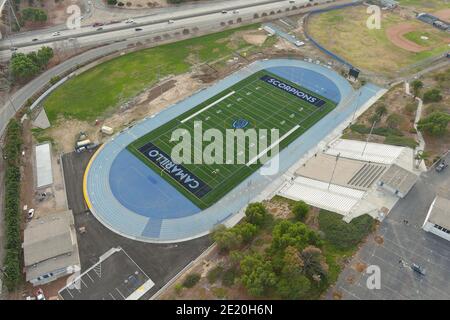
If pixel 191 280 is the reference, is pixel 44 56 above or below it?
above

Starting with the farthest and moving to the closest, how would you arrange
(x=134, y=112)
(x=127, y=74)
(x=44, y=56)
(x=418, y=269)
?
1. (x=127, y=74)
2. (x=44, y=56)
3. (x=134, y=112)
4. (x=418, y=269)

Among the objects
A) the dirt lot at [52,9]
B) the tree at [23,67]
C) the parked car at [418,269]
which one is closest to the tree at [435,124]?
the parked car at [418,269]

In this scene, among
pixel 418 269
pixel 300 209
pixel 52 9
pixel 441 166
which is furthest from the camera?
pixel 52 9

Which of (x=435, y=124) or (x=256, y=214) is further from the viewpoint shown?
(x=435, y=124)

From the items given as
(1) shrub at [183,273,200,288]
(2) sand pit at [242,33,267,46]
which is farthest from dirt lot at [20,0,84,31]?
(1) shrub at [183,273,200,288]

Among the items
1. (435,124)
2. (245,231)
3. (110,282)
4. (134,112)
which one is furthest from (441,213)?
(134,112)

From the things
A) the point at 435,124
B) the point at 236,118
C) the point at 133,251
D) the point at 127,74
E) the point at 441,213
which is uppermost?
the point at 127,74

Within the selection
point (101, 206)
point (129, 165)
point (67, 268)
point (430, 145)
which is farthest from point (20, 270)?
point (430, 145)

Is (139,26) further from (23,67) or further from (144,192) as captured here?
(144,192)
